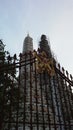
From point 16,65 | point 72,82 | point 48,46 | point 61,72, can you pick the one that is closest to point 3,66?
point 16,65

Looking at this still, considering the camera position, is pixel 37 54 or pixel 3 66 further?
pixel 37 54

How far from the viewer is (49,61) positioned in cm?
462

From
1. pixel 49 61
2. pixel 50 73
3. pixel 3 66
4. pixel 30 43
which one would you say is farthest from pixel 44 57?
pixel 30 43

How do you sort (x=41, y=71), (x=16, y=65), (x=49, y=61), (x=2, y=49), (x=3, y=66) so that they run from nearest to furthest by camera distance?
1. (x=3, y=66)
2. (x=16, y=65)
3. (x=41, y=71)
4. (x=49, y=61)
5. (x=2, y=49)

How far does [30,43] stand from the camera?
39.7 meters

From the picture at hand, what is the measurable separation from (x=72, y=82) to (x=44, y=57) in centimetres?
145

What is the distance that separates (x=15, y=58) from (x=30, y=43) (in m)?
36.2

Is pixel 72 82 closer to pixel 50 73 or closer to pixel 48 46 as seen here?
pixel 50 73

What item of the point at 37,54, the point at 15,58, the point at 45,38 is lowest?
the point at 15,58

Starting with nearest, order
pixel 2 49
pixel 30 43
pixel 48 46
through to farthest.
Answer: pixel 2 49 < pixel 48 46 < pixel 30 43

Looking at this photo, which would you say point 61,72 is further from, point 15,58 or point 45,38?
point 45,38

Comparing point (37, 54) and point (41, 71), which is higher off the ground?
point (37, 54)

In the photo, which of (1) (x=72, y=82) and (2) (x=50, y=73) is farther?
(1) (x=72, y=82)

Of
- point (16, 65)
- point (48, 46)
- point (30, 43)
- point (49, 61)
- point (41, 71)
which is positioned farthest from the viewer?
point (30, 43)
